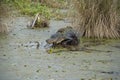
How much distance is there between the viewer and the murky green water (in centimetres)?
711

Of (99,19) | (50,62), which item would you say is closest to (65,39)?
(99,19)

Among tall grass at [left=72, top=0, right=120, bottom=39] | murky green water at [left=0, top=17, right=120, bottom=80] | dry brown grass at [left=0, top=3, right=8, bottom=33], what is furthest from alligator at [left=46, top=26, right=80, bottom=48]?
dry brown grass at [left=0, top=3, right=8, bottom=33]

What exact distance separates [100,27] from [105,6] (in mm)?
569

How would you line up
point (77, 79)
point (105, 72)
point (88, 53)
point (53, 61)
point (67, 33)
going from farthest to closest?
point (67, 33), point (88, 53), point (53, 61), point (105, 72), point (77, 79)

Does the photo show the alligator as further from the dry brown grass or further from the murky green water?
the dry brown grass

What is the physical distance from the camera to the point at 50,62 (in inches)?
320

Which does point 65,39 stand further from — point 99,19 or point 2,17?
point 2,17

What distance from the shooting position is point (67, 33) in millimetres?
10156

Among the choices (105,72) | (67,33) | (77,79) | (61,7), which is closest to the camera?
(77,79)

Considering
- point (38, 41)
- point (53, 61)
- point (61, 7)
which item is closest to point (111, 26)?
point (38, 41)

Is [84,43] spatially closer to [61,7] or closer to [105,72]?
[105,72]

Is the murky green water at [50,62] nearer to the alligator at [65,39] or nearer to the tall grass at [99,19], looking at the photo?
the alligator at [65,39]

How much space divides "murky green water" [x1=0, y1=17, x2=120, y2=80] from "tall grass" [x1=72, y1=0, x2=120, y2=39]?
82 cm

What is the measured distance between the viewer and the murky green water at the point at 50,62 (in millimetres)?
7109
